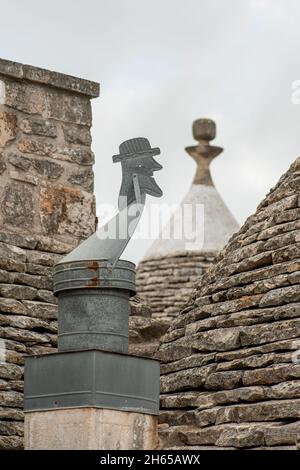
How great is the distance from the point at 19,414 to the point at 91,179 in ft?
6.99

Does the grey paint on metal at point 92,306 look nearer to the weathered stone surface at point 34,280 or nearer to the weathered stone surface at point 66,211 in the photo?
the weathered stone surface at point 34,280

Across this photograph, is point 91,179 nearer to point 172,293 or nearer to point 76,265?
point 76,265

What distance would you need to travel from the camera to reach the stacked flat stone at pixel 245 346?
8.93m

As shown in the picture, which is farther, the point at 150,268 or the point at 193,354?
the point at 150,268

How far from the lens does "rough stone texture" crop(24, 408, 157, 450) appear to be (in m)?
7.28

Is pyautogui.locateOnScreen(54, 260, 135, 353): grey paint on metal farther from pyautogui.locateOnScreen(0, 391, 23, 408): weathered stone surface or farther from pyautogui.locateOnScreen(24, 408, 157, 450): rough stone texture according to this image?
pyautogui.locateOnScreen(0, 391, 23, 408): weathered stone surface

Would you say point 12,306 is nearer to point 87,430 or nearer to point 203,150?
point 87,430

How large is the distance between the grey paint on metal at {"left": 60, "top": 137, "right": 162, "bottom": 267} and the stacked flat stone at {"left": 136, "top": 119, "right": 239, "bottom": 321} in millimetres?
13538

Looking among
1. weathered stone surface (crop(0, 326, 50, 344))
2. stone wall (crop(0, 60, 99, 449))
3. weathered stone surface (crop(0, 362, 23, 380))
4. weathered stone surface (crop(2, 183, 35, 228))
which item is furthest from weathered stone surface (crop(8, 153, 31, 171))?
weathered stone surface (crop(0, 362, 23, 380))

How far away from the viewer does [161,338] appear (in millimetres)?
10547

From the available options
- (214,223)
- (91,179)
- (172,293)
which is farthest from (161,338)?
(214,223)

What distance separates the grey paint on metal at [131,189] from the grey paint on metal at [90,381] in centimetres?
62

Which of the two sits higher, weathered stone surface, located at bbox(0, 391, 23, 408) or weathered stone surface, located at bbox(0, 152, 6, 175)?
weathered stone surface, located at bbox(0, 152, 6, 175)

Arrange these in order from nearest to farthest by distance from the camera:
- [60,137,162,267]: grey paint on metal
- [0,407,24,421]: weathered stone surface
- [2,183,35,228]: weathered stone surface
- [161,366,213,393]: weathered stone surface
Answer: [60,137,162,267]: grey paint on metal < [0,407,24,421]: weathered stone surface < [161,366,213,393]: weathered stone surface < [2,183,35,228]: weathered stone surface
